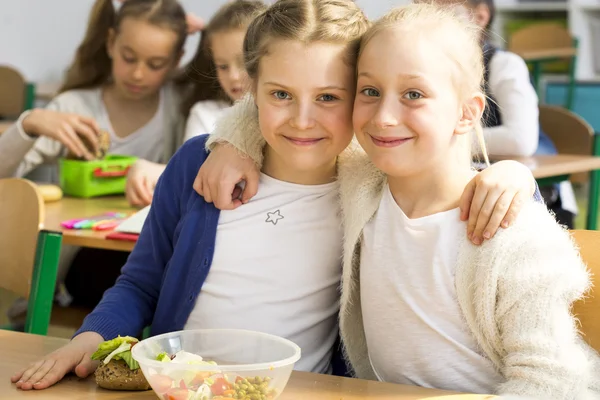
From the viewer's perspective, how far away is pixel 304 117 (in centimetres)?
124

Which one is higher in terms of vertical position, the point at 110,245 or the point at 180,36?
the point at 180,36

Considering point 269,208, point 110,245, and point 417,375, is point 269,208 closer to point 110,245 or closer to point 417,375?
point 417,375

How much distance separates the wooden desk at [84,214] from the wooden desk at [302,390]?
68 centimetres

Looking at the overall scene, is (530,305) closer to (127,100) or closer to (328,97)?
(328,97)

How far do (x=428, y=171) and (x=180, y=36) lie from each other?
1730 millimetres

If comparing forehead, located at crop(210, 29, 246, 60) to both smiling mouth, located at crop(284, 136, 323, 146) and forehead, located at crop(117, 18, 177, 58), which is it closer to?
forehead, located at crop(117, 18, 177, 58)

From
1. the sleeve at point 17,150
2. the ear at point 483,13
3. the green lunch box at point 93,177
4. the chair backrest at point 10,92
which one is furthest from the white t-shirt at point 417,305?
the chair backrest at point 10,92

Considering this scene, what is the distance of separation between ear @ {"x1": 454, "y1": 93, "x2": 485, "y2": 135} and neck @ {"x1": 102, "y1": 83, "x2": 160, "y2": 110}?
1751mm

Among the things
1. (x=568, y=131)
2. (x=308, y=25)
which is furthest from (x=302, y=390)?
(x=568, y=131)

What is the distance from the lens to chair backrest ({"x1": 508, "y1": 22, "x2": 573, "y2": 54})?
6.04 metres

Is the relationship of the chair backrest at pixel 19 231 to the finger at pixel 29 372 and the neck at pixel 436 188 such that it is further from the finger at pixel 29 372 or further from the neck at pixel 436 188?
the neck at pixel 436 188

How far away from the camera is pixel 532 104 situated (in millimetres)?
2803

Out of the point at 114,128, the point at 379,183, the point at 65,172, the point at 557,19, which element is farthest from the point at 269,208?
the point at 557,19

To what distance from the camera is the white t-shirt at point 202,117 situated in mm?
2551
